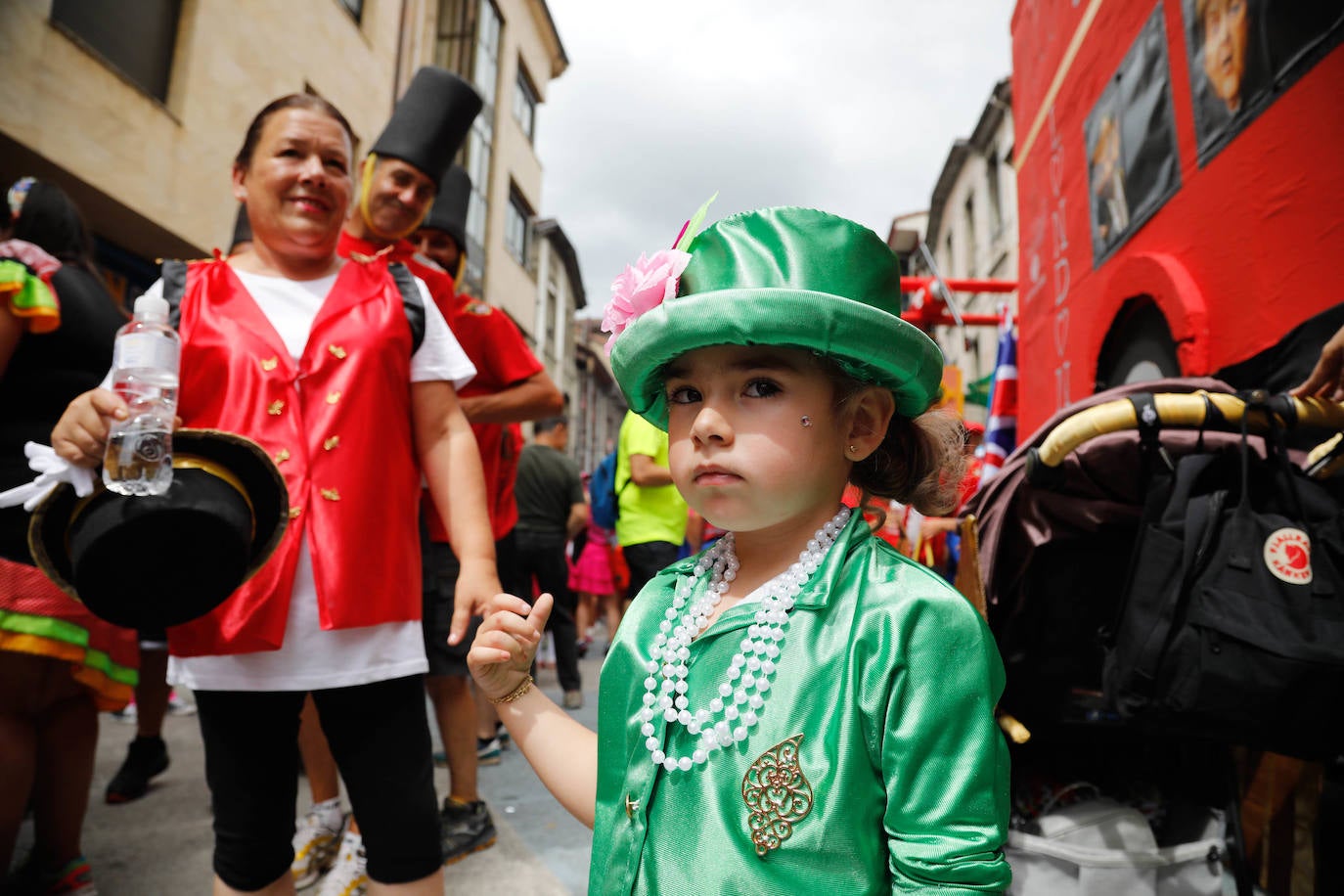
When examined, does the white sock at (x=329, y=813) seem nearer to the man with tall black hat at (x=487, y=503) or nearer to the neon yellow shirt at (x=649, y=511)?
the man with tall black hat at (x=487, y=503)

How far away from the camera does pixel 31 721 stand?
7.03 feet

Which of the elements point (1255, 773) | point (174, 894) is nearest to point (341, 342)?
point (174, 894)

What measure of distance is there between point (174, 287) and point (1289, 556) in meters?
2.32

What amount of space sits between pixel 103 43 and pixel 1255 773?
27.8 feet

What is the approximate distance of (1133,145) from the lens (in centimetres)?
407

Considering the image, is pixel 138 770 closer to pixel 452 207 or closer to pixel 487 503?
pixel 487 503

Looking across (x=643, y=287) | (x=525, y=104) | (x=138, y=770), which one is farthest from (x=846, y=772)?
(x=525, y=104)

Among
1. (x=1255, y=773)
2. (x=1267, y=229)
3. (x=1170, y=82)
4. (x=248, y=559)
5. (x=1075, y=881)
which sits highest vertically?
(x=1170, y=82)

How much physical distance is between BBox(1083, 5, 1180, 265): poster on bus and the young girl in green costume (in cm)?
333

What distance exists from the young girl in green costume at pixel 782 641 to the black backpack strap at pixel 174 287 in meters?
1.01

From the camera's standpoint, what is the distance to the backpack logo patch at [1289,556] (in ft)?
5.07

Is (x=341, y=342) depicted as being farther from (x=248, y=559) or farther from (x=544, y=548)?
(x=544, y=548)

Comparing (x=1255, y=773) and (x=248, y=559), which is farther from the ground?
(x=248, y=559)

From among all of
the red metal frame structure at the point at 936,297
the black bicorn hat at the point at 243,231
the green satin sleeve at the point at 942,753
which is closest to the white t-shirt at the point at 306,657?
the green satin sleeve at the point at 942,753
